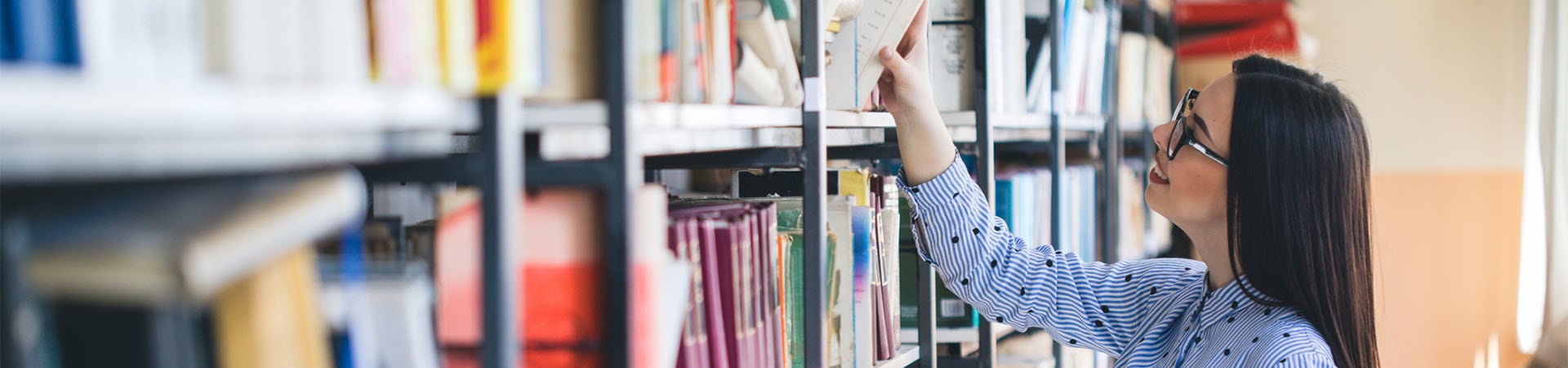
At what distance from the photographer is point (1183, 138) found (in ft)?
5.28

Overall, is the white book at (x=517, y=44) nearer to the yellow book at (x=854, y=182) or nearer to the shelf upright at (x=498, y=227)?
the shelf upright at (x=498, y=227)

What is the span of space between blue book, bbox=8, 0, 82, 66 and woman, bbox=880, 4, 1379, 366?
1117mm

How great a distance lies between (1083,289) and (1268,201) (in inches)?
15.5

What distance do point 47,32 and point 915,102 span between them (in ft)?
3.91

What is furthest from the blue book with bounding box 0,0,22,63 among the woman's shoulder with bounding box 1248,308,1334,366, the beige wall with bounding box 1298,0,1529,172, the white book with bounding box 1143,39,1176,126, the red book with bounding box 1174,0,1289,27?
the beige wall with bounding box 1298,0,1529,172

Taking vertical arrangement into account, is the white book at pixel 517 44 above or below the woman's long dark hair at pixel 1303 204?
above

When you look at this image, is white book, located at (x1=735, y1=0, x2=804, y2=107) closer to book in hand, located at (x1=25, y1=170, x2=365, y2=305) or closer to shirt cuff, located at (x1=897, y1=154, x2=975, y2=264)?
shirt cuff, located at (x1=897, y1=154, x2=975, y2=264)

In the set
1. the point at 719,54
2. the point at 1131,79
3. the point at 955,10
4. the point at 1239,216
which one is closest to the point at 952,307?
the point at 955,10

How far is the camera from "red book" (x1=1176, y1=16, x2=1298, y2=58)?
12.1ft

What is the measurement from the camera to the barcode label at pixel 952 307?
207cm

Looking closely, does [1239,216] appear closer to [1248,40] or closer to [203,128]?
[203,128]

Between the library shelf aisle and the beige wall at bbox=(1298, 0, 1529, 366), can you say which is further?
the beige wall at bbox=(1298, 0, 1529, 366)

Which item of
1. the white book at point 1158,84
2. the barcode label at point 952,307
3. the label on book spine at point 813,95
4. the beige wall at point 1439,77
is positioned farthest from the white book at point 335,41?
the beige wall at point 1439,77

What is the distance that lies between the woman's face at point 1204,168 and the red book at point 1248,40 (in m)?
2.11
